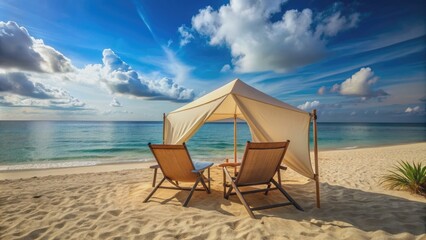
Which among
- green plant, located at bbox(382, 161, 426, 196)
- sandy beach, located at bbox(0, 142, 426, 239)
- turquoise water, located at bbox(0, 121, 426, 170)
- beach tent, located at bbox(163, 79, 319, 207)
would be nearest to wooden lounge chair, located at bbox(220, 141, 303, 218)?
sandy beach, located at bbox(0, 142, 426, 239)

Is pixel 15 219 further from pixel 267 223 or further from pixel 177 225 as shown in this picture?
pixel 267 223

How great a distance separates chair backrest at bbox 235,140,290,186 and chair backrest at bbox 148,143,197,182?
3.00ft

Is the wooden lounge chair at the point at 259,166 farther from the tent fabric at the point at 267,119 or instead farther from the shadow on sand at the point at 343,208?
the tent fabric at the point at 267,119

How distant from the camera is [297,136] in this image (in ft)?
14.4

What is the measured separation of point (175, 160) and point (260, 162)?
1458mm

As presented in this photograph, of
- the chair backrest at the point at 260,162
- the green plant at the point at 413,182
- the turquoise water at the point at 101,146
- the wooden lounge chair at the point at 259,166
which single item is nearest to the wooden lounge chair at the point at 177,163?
the wooden lounge chair at the point at 259,166

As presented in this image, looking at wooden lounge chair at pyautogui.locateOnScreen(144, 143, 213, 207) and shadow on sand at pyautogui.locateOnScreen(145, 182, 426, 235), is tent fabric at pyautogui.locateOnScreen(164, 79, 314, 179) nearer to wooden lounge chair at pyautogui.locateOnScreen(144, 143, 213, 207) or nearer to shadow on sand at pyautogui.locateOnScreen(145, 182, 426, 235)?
wooden lounge chair at pyautogui.locateOnScreen(144, 143, 213, 207)

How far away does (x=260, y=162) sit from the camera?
144 inches

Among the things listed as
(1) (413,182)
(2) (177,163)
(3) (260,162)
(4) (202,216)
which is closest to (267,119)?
(3) (260,162)

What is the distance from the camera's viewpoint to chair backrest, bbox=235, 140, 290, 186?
3.46 metres

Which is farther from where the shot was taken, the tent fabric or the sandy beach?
the tent fabric

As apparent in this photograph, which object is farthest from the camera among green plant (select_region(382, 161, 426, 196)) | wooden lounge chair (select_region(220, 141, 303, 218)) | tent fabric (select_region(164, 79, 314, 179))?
green plant (select_region(382, 161, 426, 196))

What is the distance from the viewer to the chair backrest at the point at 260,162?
136 inches

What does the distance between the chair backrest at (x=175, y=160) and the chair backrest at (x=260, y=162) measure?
0.91m
